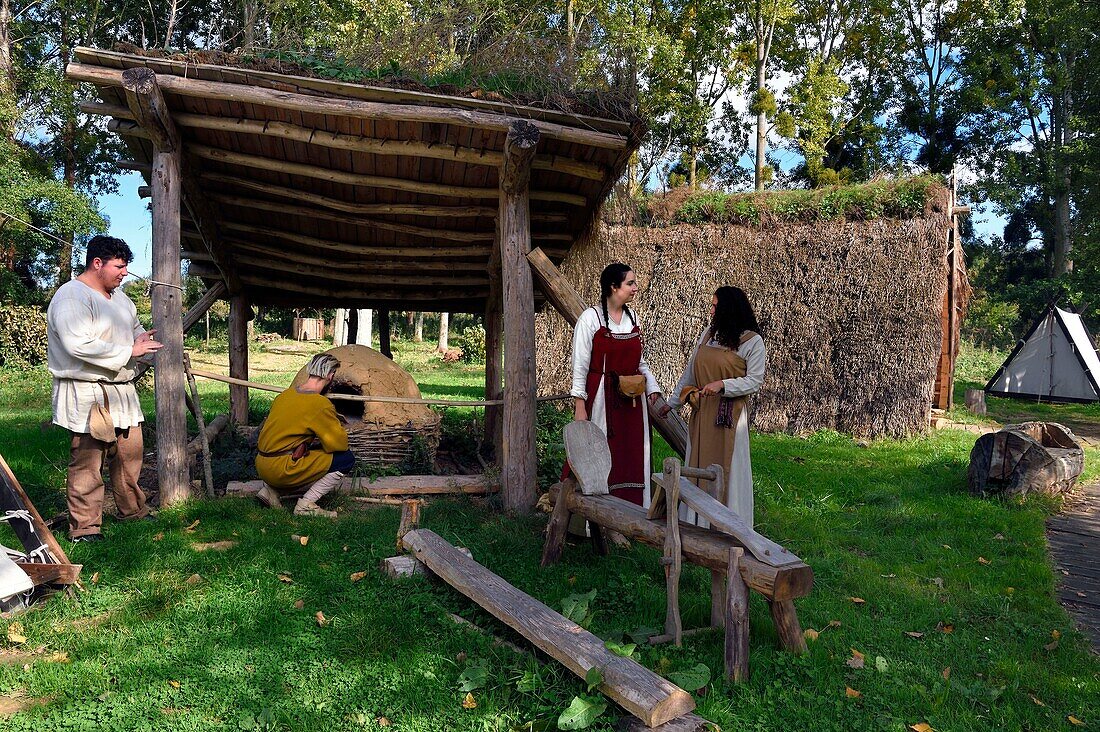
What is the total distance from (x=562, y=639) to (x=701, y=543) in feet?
2.72

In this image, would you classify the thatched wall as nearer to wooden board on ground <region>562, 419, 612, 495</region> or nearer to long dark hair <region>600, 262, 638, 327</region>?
long dark hair <region>600, 262, 638, 327</region>

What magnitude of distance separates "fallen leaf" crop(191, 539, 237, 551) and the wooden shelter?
835 millimetres

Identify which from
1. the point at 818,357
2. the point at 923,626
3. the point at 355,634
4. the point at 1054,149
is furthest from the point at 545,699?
the point at 1054,149

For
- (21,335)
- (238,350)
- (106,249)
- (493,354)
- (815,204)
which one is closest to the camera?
(106,249)

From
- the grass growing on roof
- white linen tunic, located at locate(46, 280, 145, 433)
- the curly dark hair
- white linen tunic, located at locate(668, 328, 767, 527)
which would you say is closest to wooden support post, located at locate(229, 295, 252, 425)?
the curly dark hair

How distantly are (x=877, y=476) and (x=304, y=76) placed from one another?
288 inches

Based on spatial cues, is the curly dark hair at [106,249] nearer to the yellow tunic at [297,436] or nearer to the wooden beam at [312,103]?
the wooden beam at [312,103]

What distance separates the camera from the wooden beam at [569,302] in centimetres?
564

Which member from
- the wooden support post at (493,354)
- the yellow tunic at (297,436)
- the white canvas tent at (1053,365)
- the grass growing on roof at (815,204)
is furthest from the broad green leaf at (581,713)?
the white canvas tent at (1053,365)

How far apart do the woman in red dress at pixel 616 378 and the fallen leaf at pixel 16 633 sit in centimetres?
335

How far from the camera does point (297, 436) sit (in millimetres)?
5703

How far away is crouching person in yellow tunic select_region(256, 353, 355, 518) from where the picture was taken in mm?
5680

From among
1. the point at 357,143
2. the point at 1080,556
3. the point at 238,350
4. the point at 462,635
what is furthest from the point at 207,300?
the point at 1080,556

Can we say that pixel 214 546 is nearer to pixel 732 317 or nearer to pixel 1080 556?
pixel 732 317
